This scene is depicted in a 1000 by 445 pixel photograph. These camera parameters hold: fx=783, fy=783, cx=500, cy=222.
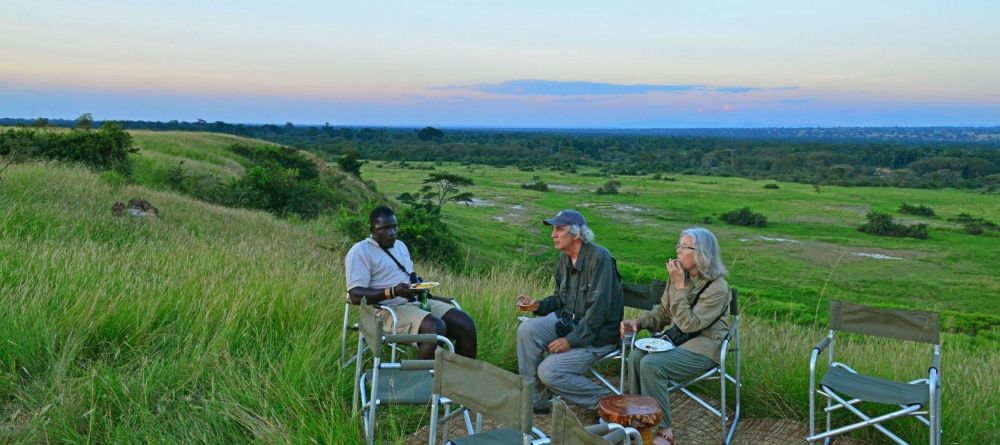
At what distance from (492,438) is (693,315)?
166 centimetres

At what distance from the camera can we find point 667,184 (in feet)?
242

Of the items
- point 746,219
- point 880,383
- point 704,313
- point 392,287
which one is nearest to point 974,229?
point 746,219

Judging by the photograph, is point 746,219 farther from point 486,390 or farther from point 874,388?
point 486,390

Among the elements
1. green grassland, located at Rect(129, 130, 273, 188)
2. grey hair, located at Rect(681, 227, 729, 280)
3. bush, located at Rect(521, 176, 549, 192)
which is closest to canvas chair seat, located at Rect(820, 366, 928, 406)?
grey hair, located at Rect(681, 227, 729, 280)

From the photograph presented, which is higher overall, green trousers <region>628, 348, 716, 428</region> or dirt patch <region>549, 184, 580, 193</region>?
green trousers <region>628, 348, 716, 428</region>

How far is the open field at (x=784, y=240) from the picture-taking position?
97.0ft

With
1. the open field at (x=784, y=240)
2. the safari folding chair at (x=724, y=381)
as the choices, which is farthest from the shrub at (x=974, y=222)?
the safari folding chair at (x=724, y=381)

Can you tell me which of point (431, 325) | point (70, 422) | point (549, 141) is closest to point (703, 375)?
point (431, 325)

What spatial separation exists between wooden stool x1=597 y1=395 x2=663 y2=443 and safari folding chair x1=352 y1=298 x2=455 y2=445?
84 centimetres

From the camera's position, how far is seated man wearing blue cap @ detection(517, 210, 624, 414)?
189 inches

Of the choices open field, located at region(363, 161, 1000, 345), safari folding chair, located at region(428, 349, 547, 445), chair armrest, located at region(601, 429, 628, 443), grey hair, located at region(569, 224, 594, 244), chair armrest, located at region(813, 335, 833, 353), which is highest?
grey hair, located at region(569, 224, 594, 244)

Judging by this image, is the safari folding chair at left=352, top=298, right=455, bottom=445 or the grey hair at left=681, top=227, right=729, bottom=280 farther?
the grey hair at left=681, top=227, right=729, bottom=280

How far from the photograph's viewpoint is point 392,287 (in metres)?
5.08

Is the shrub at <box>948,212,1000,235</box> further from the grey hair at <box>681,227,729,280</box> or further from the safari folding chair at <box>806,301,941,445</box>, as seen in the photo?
the grey hair at <box>681,227,729,280</box>
